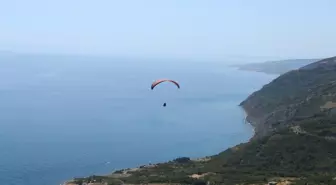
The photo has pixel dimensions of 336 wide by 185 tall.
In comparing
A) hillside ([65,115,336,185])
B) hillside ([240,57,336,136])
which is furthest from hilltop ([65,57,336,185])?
hillside ([240,57,336,136])

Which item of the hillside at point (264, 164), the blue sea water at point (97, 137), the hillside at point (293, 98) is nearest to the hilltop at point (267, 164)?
the hillside at point (264, 164)

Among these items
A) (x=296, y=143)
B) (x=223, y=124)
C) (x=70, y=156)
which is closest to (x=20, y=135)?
(x=70, y=156)

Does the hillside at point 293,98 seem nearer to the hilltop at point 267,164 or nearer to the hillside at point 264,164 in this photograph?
the hilltop at point 267,164

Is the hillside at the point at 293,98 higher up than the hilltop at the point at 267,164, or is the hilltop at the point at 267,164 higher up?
the hillside at the point at 293,98

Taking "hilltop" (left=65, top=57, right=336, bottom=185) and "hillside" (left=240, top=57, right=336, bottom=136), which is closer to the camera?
"hilltop" (left=65, top=57, right=336, bottom=185)

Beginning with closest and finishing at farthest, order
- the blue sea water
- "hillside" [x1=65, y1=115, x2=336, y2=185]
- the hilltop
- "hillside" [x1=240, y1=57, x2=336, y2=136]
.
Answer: the hilltop, "hillside" [x1=65, y1=115, x2=336, y2=185], the blue sea water, "hillside" [x1=240, y1=57, x2=336, y2=136]

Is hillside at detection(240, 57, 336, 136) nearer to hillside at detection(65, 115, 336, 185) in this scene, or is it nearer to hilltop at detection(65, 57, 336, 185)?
hilltop at detection(65, 57, 336, 185)

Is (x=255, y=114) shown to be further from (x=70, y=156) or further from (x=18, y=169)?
(x=18, y=169)

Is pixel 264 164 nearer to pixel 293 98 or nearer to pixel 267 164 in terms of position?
pixel 267 164
